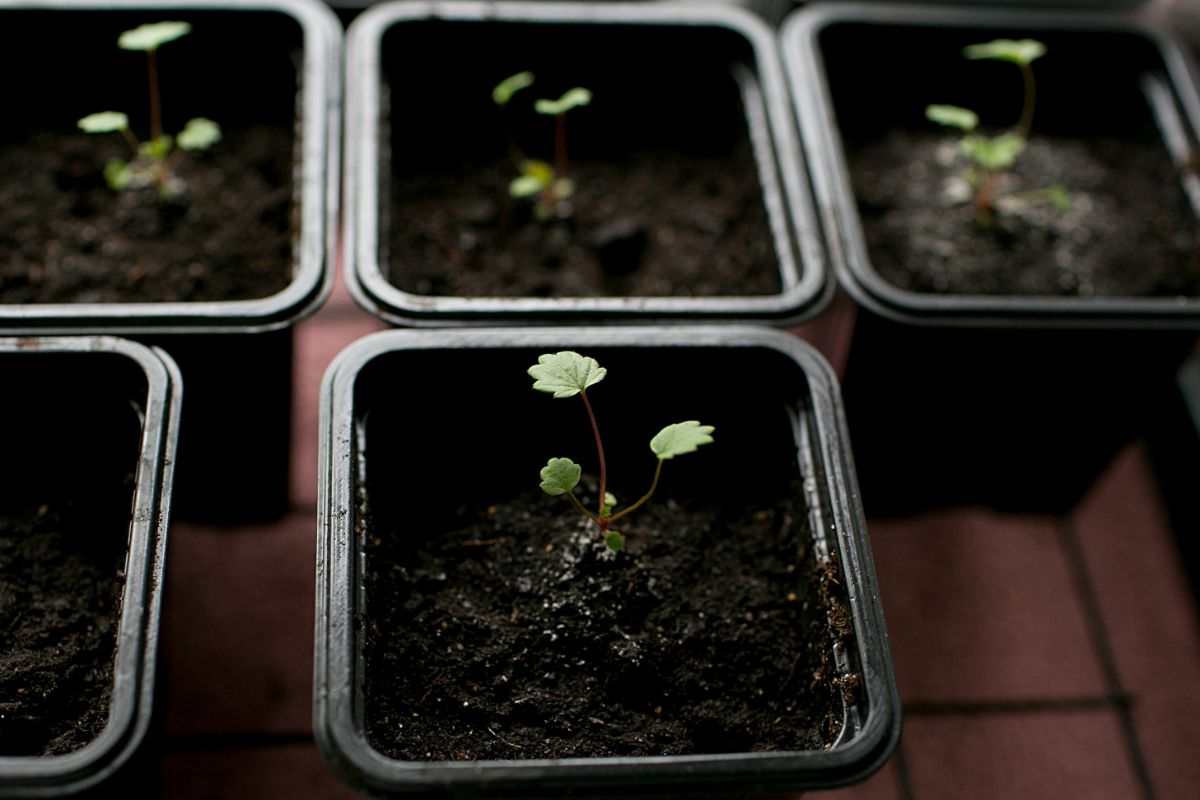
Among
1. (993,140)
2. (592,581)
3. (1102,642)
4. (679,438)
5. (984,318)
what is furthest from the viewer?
(993,140)

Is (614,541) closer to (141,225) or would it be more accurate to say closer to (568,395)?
(568,395)

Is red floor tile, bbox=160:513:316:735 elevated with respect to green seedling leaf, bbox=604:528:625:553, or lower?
lower

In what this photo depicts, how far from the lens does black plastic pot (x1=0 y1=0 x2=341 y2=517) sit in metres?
1.08

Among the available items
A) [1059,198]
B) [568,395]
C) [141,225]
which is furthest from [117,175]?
[1059,198]

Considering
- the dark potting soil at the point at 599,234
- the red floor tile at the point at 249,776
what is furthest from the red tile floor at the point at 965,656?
the dark potting soil at the point at 599,234

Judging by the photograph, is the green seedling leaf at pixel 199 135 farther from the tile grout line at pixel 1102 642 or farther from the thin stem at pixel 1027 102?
the tile grout line at pixel 1102 642

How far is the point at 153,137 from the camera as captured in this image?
1410 mm

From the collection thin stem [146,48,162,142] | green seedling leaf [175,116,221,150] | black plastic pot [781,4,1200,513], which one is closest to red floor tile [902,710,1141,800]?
black plastic pot [781,4,1200,513]

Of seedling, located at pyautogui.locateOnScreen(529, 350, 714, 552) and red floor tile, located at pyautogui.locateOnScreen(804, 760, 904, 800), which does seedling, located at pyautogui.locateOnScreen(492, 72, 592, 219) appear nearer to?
seedling, located at pyautogui.locateOnScreen(529, 350, 714, 552)

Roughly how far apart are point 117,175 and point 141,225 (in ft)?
0.25

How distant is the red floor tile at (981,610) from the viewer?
4.41 feet

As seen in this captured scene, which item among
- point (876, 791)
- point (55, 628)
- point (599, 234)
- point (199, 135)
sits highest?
point (199, 135)

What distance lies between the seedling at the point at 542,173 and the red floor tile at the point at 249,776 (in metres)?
0.76

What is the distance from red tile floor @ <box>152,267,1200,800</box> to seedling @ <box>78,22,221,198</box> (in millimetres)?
389
